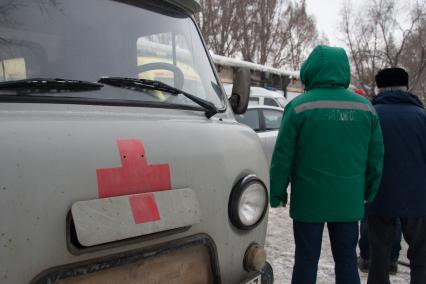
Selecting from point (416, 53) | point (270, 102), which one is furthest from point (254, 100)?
point (416, 53)

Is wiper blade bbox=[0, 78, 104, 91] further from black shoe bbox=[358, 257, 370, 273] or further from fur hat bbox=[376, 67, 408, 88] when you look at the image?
black shoe bbox=[358, 257, 370, 273]

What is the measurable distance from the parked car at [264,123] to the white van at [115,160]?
17.1 feet

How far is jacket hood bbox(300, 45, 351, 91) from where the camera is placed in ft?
9.29

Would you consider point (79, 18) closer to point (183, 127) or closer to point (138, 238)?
point (183, 127)

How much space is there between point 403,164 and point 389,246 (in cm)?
64

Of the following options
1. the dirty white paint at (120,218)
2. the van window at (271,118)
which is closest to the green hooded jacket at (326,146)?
the dirty white paint at (120,218)

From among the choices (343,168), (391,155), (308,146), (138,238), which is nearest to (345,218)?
(343,168)

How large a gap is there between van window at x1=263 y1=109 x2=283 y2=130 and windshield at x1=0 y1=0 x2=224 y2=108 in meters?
5.43

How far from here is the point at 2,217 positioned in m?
1.40

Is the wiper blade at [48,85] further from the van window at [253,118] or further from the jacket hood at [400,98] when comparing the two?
the van window at [253,118]

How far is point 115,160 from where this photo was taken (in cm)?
168

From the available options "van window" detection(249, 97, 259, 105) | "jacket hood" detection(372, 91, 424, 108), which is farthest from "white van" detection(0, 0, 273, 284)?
"van window" detection(249, 97, 259, 105)

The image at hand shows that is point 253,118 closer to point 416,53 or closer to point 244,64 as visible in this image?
point 244,64

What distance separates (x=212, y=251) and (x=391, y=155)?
6.03 feet
